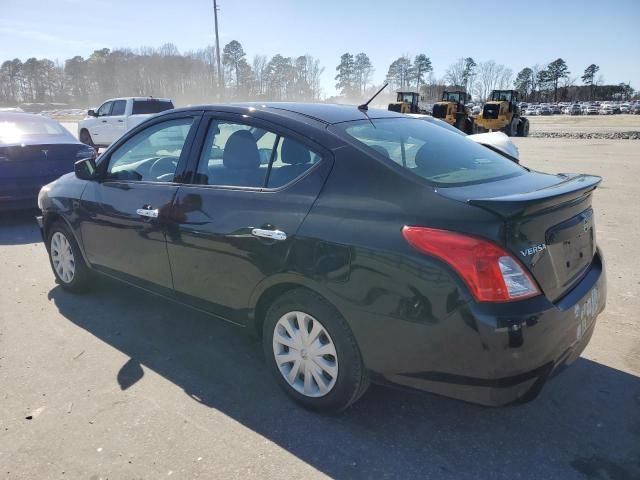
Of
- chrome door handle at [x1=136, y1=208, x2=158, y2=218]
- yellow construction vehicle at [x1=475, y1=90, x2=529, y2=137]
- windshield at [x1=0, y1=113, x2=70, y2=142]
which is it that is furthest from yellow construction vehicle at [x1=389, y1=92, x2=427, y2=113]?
chrome door handle at [x1=136, y1=208, x2=158, y2=218]

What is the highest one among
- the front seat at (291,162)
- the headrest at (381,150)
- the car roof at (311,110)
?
the car roof at (311,110)

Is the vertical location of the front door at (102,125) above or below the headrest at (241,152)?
below

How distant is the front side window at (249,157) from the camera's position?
110 inches

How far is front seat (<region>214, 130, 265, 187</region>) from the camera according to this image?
9.79 feet

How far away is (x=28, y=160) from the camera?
275 inches

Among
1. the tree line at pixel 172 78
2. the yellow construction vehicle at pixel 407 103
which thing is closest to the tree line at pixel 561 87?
the tree line at pixel 172 78

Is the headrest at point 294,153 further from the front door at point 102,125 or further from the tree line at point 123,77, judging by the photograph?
the tree line at point 123,77

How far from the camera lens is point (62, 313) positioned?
4152 mm

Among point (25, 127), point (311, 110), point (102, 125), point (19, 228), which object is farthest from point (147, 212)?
point (102, 125)

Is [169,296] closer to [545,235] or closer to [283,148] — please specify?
[283,148]

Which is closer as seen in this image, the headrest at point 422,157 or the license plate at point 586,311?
the license plate at point 586,311

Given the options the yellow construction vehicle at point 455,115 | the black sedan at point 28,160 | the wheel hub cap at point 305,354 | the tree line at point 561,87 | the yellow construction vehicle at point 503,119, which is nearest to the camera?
the wheel hub cap at point 305,354

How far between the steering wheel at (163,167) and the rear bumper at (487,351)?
1891 millimetres

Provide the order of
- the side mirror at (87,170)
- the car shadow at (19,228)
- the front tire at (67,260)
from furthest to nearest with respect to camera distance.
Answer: the car shadow at (19,228)
the front tire at (67,260)
the side mirror at (87,170)
